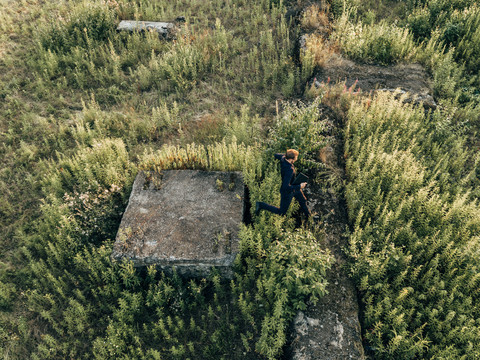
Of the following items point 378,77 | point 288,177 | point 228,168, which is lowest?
point 228,168

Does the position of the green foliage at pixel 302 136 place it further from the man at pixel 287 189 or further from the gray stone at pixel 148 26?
the gray stone at pixel 148 26

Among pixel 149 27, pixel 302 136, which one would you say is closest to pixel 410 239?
pixel 302 136

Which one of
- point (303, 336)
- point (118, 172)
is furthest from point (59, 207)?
point (303, 336)

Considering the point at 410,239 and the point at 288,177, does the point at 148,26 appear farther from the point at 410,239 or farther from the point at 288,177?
the point at 410,239

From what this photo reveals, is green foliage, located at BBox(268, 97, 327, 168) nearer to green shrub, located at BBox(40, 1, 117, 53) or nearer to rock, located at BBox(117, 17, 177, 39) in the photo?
rock, located at BBox(117, 17, 177, 39)

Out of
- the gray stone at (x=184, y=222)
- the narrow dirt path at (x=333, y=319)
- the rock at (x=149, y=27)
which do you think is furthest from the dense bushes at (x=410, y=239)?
the rock at (x=149, y=27)

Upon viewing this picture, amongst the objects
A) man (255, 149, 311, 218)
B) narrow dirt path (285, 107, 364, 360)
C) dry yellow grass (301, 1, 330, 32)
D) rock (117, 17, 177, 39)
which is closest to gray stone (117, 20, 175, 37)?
rock (117, 17, 177, 39)
